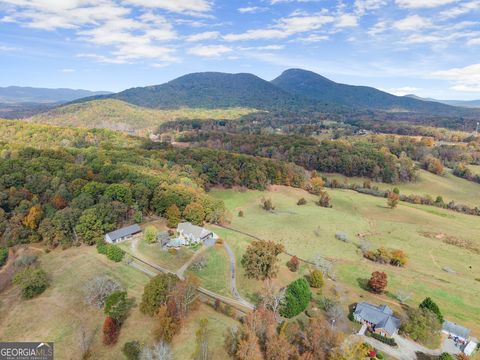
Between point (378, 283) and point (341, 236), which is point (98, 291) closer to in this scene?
point (378, 283)

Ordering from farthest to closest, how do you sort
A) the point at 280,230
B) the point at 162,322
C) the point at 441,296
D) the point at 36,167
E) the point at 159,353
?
the point at 36,167, the point at 280,230, the point at 441,296, the point at 162,322, the point at 159,353

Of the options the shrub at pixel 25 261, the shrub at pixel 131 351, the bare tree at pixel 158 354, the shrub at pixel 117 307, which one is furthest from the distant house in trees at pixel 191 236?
the bare tree at pixel 158 354

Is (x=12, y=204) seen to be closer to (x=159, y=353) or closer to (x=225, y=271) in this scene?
(x=225, y=271)

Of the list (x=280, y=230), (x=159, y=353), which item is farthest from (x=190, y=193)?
(x=159, y=353)

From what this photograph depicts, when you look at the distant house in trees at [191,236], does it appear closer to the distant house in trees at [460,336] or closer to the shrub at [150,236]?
the shrub at [150,236]

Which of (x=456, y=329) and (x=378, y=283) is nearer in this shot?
(x=456, y=329)

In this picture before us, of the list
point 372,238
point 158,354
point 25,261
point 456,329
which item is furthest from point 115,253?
point 372,238

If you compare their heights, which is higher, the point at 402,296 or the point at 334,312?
the point at 334,312
